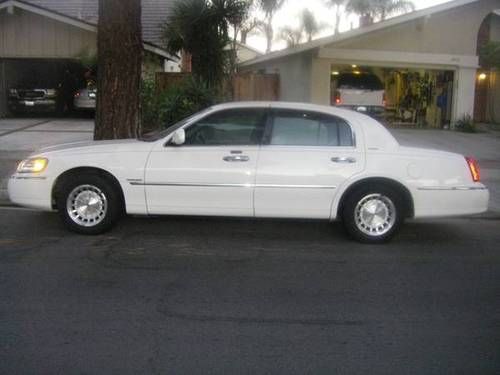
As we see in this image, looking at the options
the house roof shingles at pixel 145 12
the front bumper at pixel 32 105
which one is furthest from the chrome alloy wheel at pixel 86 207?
the front bumper at pixel 32 105

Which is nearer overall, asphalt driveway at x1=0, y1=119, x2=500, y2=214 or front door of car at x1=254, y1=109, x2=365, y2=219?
front door of car at x1=254, y1=109, x2=365, y2=219

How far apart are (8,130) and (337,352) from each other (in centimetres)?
1554

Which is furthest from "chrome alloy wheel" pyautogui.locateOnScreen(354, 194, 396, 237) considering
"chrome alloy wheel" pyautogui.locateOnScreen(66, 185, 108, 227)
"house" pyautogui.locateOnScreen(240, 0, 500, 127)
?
"house" pyautogui.locateOnScreen(240, 0, 500, 127)

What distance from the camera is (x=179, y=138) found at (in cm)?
739

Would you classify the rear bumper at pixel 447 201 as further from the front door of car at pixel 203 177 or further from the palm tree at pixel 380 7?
the palm tree at pixel 380 7

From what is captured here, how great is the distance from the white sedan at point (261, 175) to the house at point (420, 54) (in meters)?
12.1

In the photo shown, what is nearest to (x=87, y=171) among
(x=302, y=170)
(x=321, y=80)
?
(x=302, y=170)

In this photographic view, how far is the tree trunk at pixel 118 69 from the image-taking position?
9820mm

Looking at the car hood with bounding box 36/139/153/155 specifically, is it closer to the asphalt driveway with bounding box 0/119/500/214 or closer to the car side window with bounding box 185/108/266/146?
the car side window with bounding box 185/108/266/146

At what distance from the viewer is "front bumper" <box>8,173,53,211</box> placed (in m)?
7.53

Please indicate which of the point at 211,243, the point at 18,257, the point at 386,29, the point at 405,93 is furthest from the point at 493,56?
the point at 18,257

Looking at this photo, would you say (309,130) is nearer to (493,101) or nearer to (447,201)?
(447,201)

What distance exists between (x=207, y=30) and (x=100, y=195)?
389 inches

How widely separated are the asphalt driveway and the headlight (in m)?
2.56
